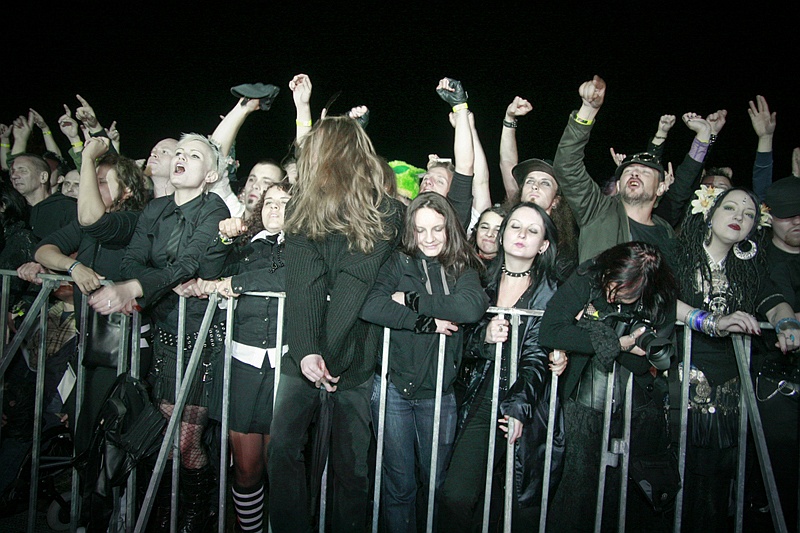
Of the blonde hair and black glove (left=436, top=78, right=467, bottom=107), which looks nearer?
the blonde hair

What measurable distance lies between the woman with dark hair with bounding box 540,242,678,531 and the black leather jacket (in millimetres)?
111

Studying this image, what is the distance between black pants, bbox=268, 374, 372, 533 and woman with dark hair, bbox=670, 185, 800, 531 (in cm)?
162

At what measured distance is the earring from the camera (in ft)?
8.96

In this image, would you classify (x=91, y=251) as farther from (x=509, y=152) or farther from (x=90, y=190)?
(x=509, y=152)

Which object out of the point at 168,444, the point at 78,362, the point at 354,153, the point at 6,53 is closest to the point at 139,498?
the point at 168,444

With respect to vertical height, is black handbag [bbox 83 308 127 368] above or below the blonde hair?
below

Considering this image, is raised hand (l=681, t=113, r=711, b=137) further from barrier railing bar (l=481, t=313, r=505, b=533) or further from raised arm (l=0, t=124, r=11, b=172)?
raised arm (l=0, t=124, r=11, b=172)

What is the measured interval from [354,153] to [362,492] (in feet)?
5.16

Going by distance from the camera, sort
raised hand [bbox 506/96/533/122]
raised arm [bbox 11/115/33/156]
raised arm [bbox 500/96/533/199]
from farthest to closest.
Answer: raised arm [bbox 11/115/33/156]
raised arm [bbox 500/96/533/199]
raised hand [bbox 506/96/533/122]

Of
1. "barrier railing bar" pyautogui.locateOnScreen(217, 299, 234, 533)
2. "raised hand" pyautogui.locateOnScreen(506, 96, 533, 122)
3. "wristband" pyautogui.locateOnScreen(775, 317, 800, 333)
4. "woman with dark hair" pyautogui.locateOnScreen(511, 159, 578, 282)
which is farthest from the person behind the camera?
"raised hand" pyautogui.locateOnScreen(506, 96, 533, 122)

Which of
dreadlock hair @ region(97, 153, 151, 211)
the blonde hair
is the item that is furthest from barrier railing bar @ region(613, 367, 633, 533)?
dreadlock hair @ region(97, 153, 151, 211)

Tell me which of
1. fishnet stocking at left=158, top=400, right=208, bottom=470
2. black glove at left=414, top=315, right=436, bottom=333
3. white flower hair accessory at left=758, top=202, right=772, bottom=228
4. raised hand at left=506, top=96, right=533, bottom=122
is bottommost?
fishnet stocking at left=158, top=400, right=208, bottom=470

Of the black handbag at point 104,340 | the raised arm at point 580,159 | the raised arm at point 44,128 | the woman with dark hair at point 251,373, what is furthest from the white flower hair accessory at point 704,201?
the raised arm at point 44,128

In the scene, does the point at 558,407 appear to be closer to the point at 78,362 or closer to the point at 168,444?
the point at 168,444
